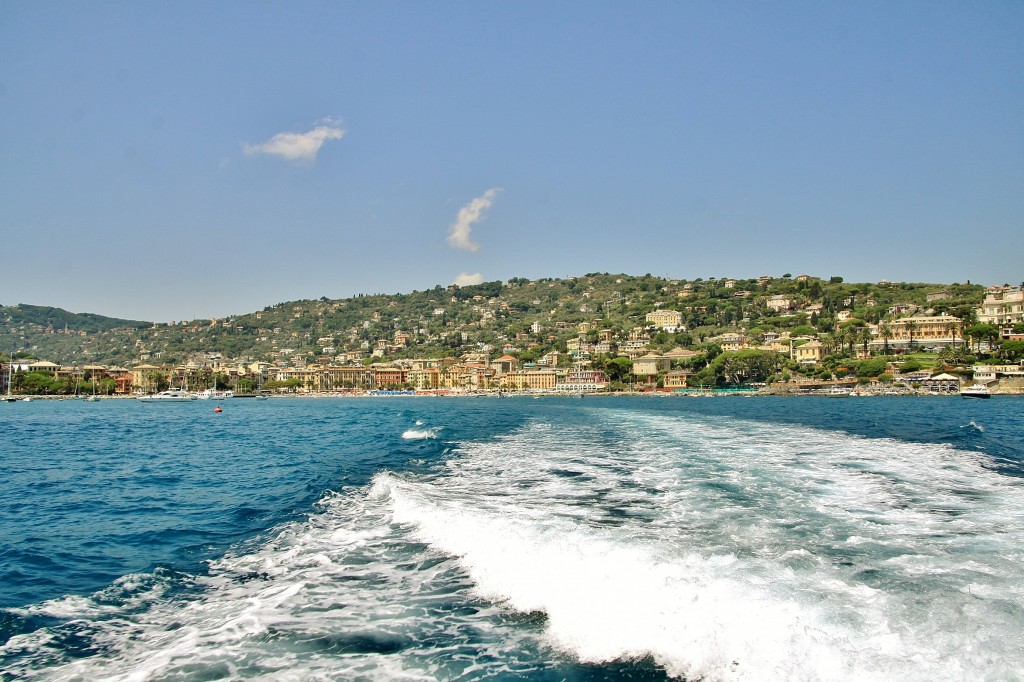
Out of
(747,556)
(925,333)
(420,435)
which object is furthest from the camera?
(925,333)

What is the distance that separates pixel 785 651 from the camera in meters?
4.40

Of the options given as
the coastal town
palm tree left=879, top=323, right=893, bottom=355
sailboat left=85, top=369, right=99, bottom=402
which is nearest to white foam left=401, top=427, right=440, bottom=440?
the coastal town

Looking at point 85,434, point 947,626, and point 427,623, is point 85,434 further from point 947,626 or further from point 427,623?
point 947,626

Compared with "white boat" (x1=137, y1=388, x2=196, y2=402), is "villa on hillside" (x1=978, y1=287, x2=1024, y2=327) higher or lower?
higher

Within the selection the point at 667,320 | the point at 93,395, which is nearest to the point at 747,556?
the point at 93,395

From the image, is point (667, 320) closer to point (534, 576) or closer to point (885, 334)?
point (885, 334)

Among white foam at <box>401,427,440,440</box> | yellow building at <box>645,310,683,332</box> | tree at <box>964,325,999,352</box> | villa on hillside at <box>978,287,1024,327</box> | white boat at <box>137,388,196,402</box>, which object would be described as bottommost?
white boat at <box>137,388,196,402</box>

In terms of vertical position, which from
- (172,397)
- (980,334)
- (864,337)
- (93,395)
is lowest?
(172,397)

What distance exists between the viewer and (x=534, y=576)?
630cm

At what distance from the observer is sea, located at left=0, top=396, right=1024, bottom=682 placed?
4.53 meters

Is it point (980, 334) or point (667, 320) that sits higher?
point (667, 320)

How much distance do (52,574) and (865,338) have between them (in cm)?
12161

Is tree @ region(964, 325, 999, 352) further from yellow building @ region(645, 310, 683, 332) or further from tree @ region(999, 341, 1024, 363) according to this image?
yellow building @ region(645, 310, 683, 332)

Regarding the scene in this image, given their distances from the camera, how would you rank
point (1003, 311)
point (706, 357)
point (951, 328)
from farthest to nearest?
point (706, 357), point (1003, 311), point (951, 328)
